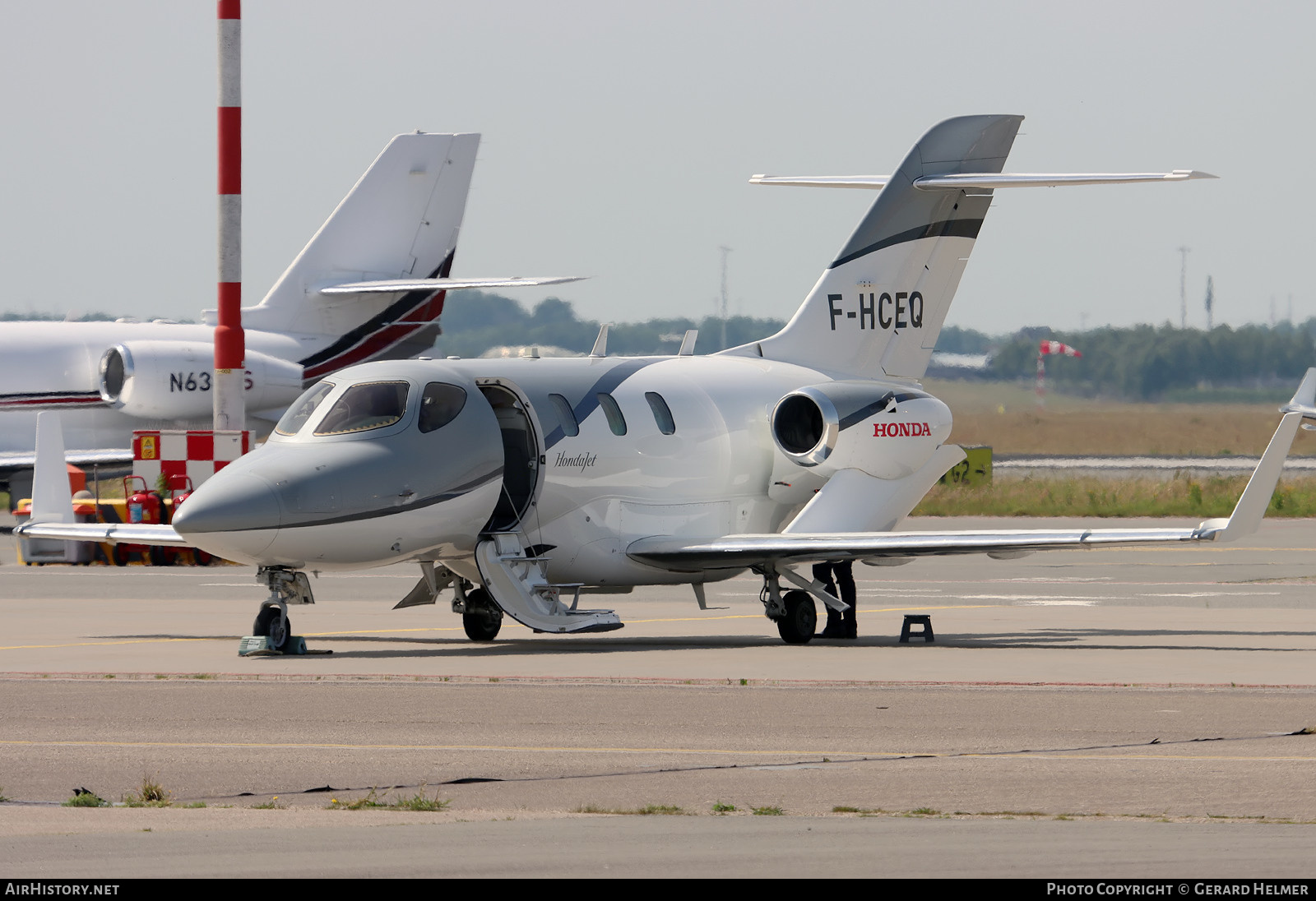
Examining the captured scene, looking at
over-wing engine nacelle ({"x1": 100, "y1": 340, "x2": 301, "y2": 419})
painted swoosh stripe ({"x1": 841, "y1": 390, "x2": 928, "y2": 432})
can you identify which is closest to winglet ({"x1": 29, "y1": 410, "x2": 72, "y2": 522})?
painted swoosh stripe ({"x1": 841, "y1": 390, "x2": 928, "y2": 432})

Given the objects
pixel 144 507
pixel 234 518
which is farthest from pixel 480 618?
pixel 144 507

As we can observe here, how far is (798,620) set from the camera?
20594 mm

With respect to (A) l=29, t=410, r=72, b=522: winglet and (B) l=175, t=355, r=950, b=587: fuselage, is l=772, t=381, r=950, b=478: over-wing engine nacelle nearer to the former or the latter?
(B) l=175, t=355, r=950, b=587: fuselage

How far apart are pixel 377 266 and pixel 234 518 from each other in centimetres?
2733

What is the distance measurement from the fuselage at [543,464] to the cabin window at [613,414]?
0.12 feet

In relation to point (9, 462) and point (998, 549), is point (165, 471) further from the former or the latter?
point (998, 549)

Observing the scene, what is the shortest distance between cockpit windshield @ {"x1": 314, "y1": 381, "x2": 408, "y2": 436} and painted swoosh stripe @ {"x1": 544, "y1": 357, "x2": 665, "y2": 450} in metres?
1.73

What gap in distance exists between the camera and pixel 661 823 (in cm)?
938

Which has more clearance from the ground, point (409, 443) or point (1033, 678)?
point (409, 443)

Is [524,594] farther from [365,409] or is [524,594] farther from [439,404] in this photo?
[365,409]

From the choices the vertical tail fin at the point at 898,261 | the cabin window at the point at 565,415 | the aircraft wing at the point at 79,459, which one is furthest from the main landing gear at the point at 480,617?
the aircraft wing at the point at 79,459
